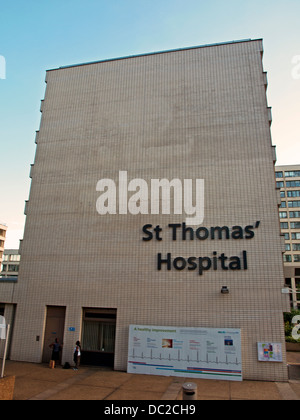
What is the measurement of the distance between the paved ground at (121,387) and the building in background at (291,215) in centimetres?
6169

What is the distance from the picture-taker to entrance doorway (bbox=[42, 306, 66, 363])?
17.5 meters

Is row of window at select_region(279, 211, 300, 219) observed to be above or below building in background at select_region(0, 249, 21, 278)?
above

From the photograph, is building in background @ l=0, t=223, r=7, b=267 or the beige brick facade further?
building in background @ l=0, t=223, r=7, b=267

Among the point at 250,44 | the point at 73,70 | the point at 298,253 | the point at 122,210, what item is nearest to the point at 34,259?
the point at 122,210

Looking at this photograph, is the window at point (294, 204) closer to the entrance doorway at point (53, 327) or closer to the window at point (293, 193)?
the window at point (293, 193)

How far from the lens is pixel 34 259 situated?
62.1 ft

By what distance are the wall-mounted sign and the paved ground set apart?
0.99 m

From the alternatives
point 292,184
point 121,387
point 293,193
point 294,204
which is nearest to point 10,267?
point 294,204

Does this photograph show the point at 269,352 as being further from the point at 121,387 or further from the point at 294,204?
the point at 294,204

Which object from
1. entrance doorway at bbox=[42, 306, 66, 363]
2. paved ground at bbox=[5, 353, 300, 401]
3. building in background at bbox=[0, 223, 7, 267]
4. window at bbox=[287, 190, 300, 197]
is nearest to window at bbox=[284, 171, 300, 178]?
window at bbox=[287, 190, 300, 197]

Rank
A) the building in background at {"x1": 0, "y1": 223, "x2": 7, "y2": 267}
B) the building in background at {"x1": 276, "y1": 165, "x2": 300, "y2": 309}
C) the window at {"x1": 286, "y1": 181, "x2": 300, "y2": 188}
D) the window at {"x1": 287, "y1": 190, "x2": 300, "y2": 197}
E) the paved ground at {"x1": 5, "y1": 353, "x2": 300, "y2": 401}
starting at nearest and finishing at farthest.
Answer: the paved ground at {"x1": 5, "y1": 353, "x2": 300, "y2": 401}, the building in background at {"x1": 276, "y1": 165, "x2": 300, "y2": 309}, the window at {"x1": 287, "y1": 190, "x2": 300, "y2": 197}, the window at {"x1": 286, "y1": 181, "x2": 300, "y2": 188}, the building in background at {"x1": 0, "y1": 223, "x2": 7, "y2": 267}

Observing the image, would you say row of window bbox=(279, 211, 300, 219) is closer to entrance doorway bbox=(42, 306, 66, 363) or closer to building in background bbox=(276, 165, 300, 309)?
building in background bbox=(276, 165, 300, 309)

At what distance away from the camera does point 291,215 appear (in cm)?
7338

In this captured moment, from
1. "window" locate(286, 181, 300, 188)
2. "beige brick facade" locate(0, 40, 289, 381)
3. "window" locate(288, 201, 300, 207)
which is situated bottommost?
"beige brick facade" locate(0, 40, 289, 381)
